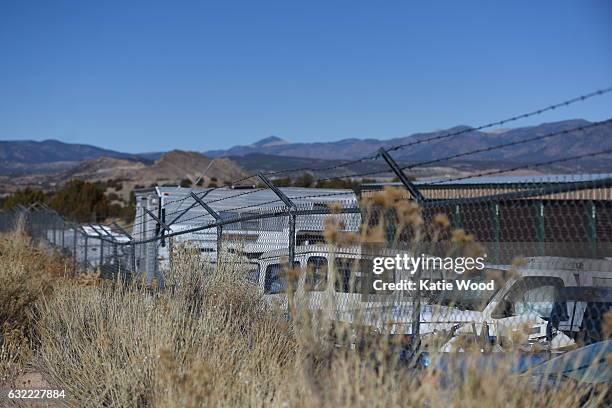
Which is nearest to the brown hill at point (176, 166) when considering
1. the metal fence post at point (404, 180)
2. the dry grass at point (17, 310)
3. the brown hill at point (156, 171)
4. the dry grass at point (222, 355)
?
the brown hill at point (156, 171)

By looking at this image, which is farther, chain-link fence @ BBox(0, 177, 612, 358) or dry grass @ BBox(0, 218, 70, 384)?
dry grass @ BBox(0, 218, 70, 384)

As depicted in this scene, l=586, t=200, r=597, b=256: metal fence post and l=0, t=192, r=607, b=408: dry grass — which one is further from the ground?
l=586, t=200, r=597, b=256: metal fence post

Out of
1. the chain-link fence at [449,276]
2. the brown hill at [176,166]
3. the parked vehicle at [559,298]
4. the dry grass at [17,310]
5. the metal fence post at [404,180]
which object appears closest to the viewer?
the chain-link fence at [449,276]

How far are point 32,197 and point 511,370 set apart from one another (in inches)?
2204

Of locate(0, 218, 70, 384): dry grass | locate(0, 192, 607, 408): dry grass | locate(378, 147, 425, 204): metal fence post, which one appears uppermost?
locate(378, 147, 425, 204): metal fence post

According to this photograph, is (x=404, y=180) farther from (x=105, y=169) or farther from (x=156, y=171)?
(x=105, y=169)

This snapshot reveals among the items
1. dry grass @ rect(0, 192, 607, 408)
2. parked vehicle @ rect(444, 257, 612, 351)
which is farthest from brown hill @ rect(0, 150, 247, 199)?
parked vehicle @ rect(444, 257, 612, 351)

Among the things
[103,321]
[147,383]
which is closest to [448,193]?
[103,321]

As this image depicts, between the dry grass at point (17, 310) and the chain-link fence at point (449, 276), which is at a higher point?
the chain-link fence at point (449, 276)

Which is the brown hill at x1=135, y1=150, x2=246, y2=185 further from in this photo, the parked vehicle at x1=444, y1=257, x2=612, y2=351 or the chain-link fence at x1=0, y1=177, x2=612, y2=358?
the parked vehicle at x1=444, y1=257, x2=612, y2=351

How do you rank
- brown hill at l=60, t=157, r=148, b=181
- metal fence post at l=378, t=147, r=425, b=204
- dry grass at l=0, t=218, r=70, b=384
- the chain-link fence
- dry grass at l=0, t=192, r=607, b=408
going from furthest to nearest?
brown hill at l=60, t=157, r=148, b=181
dry grass at l=0, t=218, r=70, b=384
metal fence post at l=378, t=147, r=425, b=204
the chain-link fence
dry grass at l=0, t=192, r=607, b=408

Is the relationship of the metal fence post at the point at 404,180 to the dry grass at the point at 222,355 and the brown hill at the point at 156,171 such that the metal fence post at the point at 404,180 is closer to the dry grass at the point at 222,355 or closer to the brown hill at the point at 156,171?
the dry grass at the point at 222,355

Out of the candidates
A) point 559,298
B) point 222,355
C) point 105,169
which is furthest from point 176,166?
point 222,355

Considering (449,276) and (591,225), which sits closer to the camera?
(449,276)
